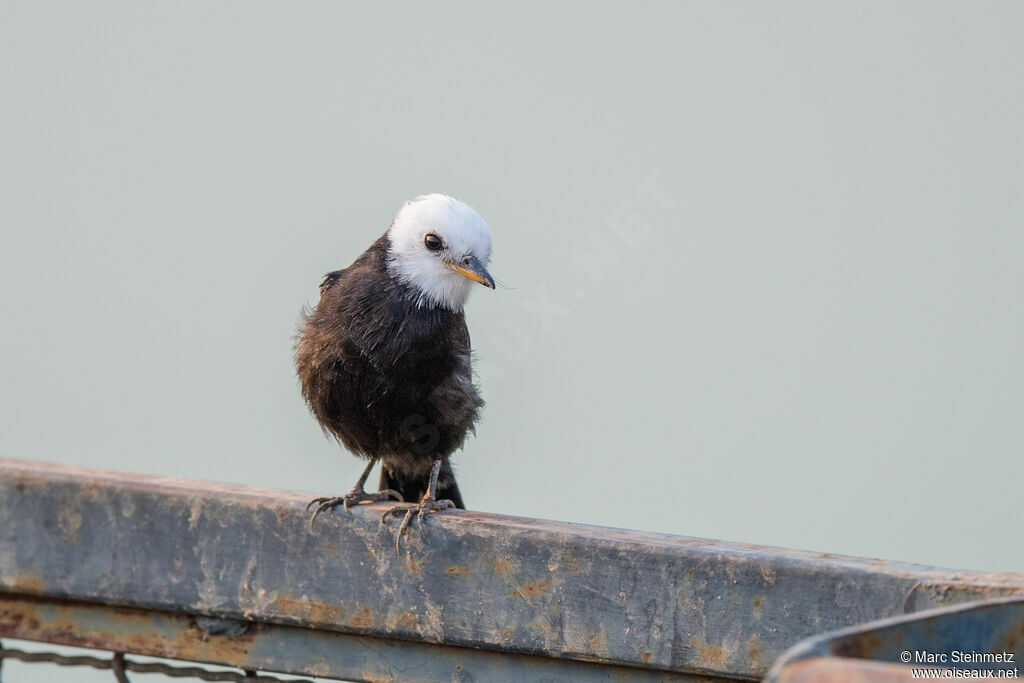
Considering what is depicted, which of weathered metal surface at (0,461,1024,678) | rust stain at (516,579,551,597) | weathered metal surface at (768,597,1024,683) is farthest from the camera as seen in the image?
rust stain at (516,579,551,597)

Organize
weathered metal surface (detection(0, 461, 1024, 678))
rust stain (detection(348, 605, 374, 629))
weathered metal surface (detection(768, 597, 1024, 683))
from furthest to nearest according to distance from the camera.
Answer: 1. rust stain (detection(348, 605, 374, 629))
2. weathered metal surface (detection(0, 461, 1024, 678))
3. weathered metal surface (detection(768, 597, 1024, 683))

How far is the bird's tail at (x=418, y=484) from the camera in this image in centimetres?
456

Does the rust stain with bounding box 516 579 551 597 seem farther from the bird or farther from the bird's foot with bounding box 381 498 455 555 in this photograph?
the bird

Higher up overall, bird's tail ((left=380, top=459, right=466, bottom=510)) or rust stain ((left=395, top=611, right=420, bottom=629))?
bird's tail ((left=380, top=459, right=466, bottom=510))

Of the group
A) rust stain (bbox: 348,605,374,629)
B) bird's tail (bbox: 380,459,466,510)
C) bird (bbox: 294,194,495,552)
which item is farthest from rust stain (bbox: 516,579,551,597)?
bird's tail (bbox: 380,459,466,510)

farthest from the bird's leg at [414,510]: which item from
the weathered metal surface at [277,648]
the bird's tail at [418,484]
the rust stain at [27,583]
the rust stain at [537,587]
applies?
the rust stain at [27,583]

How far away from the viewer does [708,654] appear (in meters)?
3.01

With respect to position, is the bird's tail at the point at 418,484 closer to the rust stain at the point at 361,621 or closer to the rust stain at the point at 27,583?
the rust stain at the point at 361,621

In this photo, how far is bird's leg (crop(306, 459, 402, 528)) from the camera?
339cm

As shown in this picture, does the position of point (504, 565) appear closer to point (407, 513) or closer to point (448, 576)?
point (448, 576)

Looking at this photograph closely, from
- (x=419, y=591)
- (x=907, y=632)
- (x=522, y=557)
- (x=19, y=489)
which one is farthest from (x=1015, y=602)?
(x=19, y=489)

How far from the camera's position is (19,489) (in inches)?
139

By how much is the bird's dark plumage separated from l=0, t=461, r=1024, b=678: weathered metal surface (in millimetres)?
749

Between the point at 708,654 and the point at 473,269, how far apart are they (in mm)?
1767
